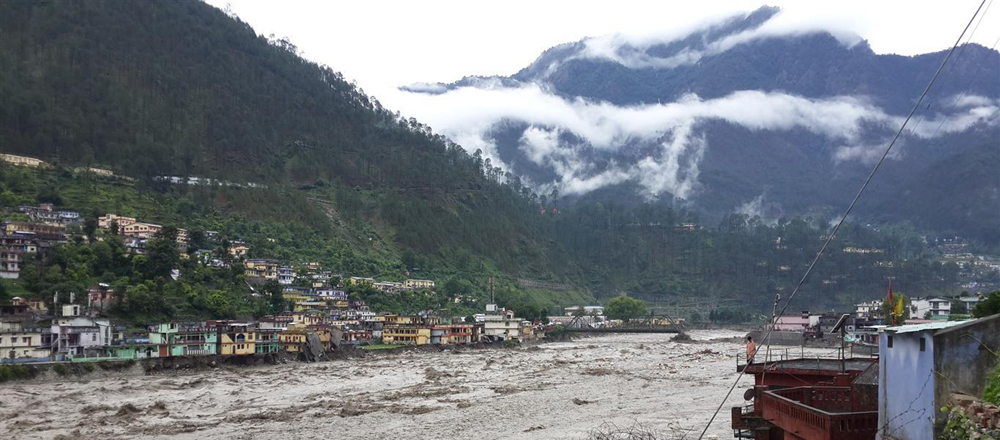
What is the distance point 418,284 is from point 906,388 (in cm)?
10142

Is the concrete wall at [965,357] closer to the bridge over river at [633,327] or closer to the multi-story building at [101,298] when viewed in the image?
the multi-story building at [101,298]

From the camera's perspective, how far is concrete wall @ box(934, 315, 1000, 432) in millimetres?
A: 12820

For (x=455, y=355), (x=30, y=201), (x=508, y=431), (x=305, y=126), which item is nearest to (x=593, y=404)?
(x=508, y=431)

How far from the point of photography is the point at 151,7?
165125 mm

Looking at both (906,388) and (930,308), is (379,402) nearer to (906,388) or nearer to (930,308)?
(906,388)

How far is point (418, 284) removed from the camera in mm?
113688

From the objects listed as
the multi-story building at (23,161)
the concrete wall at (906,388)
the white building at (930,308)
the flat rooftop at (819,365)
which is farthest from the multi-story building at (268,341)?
the white building at (930,308)

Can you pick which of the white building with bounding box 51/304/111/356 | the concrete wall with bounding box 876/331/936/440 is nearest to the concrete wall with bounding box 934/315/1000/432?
the concrete wall with bounding box 876/331/936/440

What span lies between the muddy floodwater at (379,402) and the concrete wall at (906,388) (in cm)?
1191

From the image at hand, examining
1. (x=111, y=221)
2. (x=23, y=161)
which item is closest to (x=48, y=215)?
(x=111, y=221)

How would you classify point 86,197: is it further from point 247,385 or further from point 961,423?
point 961,423

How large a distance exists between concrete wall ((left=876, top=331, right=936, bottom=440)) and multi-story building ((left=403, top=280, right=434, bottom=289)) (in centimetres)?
9749

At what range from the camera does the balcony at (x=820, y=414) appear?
49.9 ft

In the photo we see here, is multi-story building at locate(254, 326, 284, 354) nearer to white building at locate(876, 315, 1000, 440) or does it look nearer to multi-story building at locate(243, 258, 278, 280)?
multi-story building at locate(243, 258, 278, 280)
